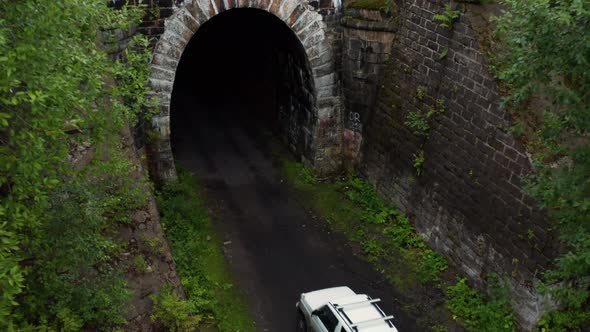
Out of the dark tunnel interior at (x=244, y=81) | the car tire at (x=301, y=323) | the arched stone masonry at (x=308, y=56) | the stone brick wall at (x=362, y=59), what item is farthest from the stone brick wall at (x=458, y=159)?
the car tire at (x=301, y=323)

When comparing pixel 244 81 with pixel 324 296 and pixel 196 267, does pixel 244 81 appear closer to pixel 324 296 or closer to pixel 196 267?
pixel 196 267

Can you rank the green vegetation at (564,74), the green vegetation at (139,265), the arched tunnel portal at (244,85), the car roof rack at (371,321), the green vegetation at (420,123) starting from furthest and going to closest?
the arched tunnel portal at (244,85)
the green vegetation at (420,123)
the green vegetation at (139,265)
the car roof rack at (371,321)
the green vegetation at (564,74)

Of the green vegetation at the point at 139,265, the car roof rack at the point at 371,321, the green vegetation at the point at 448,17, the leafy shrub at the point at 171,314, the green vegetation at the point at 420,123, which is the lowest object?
the leafy shrub at the point at 171,314

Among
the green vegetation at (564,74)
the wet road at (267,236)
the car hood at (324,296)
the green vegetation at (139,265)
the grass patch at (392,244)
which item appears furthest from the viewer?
the wet road at (267,236)

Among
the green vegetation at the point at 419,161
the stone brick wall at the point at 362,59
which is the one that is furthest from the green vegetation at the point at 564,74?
the stone brick wall at the point at 362,59

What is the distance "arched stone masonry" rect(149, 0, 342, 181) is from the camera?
13.1 metres

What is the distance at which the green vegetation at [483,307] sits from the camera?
10.5 meters

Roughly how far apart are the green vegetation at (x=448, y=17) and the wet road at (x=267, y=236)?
19.0 ft

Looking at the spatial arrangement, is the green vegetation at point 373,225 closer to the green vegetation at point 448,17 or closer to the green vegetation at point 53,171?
the green vegetation at point 448,17

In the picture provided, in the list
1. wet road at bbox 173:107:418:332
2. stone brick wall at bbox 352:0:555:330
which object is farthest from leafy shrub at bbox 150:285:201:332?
stone brick wall at bbox 352:0:555:330

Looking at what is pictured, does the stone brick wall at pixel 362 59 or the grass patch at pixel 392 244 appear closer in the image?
the grass patch at pixel 392 244

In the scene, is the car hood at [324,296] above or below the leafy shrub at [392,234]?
above

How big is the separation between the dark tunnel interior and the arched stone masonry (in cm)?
46

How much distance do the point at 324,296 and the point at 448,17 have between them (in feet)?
22.3
